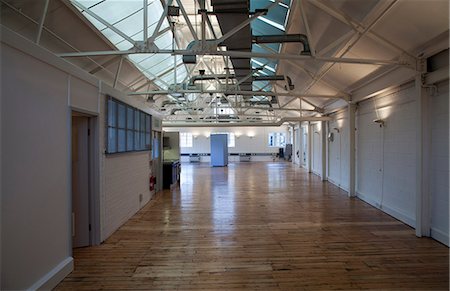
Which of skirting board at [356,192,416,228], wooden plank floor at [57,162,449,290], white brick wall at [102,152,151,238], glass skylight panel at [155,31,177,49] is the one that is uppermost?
glass skylight panel at [155,31,177,49]

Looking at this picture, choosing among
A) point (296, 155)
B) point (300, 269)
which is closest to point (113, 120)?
point (300, 269)

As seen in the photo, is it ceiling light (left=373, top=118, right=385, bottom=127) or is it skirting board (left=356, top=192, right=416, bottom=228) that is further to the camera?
ceiling light (left=373, top=118, right=385, bottom=127)

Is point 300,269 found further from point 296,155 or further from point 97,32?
point 296,155

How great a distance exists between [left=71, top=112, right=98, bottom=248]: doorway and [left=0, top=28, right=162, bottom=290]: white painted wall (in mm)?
449

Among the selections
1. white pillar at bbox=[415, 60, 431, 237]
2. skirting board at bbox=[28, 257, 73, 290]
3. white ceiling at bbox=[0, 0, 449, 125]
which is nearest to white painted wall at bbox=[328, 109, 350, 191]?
white ceiling at bbox=[0, 0, 449, 125]

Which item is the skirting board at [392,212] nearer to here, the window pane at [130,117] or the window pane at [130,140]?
the window pane at [130,140]

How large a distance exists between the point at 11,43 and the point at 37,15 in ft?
9.43

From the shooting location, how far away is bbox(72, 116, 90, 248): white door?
364 centimetres

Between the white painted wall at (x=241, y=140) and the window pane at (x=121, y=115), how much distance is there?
1433 centimetres

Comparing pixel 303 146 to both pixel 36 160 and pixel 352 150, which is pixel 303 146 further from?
pixel 36 160

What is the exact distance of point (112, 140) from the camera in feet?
13.4

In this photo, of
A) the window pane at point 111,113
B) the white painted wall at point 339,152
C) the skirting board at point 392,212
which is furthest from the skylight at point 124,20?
the white painted wall at point 339,152

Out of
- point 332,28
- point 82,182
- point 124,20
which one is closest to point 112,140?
point 82,182

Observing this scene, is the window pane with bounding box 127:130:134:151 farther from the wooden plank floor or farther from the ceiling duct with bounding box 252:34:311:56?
the ceiling duct with bounding box 252:34:311:56
